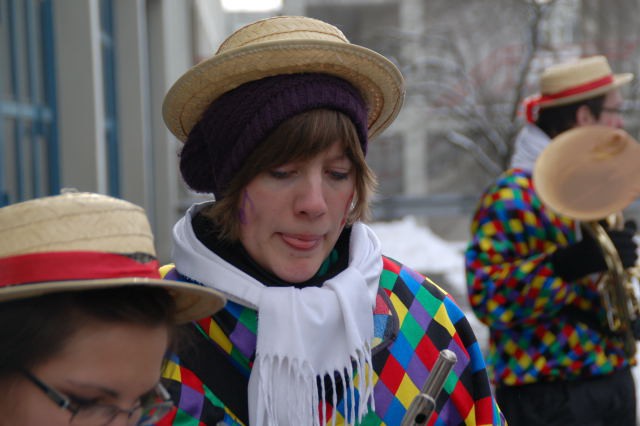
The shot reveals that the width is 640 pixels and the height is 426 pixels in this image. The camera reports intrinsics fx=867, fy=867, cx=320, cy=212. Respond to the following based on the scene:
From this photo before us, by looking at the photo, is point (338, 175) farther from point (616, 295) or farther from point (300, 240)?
point (616, 295)

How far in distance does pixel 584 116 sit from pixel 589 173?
0.43 meters

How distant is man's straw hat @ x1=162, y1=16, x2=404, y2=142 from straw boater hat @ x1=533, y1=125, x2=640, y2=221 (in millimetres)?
1183

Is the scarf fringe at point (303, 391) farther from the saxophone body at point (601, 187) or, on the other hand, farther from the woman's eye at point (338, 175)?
the saxophone body at point (601, 187)

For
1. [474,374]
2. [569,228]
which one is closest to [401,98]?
[474,374]

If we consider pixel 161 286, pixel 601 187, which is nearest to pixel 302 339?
pixel 161 286

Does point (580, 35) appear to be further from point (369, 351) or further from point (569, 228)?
point (369, 351)

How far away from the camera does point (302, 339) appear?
1865mm

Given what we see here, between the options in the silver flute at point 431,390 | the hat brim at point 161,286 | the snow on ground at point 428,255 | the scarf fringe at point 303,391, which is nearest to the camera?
the hat brim at point 161,286

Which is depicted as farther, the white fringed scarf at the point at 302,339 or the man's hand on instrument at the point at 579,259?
the man's hand on instrument at the point at 579,259

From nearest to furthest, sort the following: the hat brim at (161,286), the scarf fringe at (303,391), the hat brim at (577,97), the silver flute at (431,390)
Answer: the hat brim at (161,286) → the silver flute at (431,390) → the scarf fringe at (303,391) → the hat brim at (577,97)

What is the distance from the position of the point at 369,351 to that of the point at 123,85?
6055 millimetres

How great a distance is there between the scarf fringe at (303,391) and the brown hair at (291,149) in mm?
340

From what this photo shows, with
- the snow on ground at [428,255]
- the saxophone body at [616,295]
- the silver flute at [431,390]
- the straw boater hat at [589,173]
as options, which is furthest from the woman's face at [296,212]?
the snow on ground at [428,255]

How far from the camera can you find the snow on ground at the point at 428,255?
10753 mm
